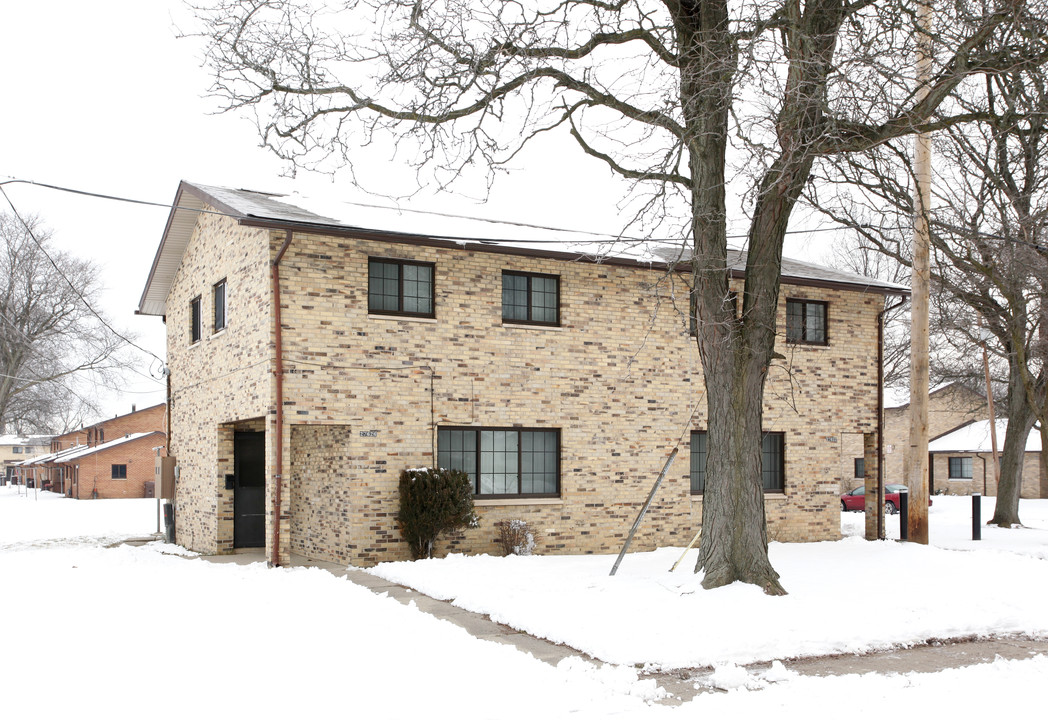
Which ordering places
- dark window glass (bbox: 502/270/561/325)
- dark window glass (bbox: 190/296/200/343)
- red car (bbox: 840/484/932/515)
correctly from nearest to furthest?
1. dark window glass (bbox: 502/270/561/325)
2. dark window glass (bbox: 190/296/200/343)
3. red car (bbox: 840/484/932/515)

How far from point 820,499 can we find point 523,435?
689 cm

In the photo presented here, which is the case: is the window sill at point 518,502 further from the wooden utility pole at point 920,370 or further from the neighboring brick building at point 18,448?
the neighboring brick building at point 18,448

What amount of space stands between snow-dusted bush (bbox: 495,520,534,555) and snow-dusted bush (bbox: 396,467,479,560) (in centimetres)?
77

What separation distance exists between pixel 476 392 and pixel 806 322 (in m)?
7.66

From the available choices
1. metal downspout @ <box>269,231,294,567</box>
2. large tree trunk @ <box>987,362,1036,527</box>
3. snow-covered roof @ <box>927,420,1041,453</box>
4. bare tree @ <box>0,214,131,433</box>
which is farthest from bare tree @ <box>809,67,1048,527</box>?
bare tree @ <box>0,214,131,433</box>

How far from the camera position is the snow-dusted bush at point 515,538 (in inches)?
616

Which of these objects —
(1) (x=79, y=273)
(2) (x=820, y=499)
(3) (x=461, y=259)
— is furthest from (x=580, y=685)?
(1) (x=79, y=273)

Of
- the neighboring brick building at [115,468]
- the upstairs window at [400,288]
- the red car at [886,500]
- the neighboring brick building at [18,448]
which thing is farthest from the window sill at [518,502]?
the neighboring brick building at [18,448]

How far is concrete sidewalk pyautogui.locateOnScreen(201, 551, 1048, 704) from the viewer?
796cm

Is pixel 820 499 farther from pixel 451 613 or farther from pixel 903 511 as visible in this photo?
pixel 451 613

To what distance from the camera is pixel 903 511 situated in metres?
18.6

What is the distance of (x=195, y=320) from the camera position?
65.3ft

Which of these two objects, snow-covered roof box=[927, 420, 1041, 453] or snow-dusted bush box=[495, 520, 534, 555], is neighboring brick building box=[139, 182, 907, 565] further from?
snow-covered roof box=[927, 420, 1041, 453]

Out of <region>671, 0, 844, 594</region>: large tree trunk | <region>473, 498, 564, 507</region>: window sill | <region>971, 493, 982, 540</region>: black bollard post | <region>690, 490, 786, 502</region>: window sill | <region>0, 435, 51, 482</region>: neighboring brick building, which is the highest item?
<region>671, 0, 844, 594</region>: large tree trunk
